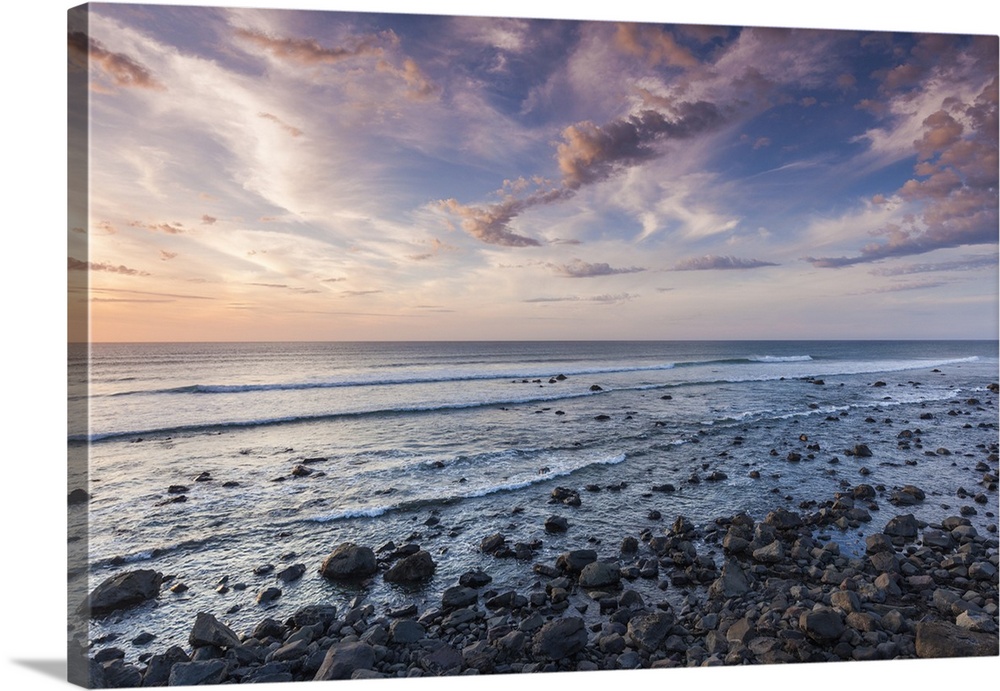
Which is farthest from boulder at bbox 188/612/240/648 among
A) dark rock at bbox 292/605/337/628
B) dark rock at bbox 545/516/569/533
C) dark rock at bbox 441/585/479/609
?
dark rock at bbox 545/516/569/533

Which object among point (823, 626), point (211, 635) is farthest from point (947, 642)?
point (211, 635)

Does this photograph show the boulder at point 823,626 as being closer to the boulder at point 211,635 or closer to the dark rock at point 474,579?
the dark rock at point 474,579

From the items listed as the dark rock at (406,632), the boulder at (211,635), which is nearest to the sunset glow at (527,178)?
the boulder at (211,635)

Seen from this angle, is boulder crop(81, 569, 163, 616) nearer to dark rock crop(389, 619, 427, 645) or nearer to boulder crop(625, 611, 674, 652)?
dark rock crop(389, 619, 427, 645)

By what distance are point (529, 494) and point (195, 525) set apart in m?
3.75

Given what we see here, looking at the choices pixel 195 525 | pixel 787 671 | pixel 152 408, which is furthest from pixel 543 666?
pixel 152 408

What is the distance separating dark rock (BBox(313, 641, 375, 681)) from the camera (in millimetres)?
3342

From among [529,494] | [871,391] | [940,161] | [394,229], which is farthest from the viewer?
[871,391]

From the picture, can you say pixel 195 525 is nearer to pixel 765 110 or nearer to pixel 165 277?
pixel 165 277

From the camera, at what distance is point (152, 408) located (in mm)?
11453

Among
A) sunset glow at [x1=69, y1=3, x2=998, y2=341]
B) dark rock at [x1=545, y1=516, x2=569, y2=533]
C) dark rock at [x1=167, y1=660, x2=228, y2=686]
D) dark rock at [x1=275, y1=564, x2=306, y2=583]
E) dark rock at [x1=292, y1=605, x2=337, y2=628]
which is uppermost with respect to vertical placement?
sunset glow at [x1=69, y1=3, x2=998, y2=341]

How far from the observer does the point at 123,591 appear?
4.02 m

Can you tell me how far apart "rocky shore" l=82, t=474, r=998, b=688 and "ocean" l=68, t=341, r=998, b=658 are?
0.20 m

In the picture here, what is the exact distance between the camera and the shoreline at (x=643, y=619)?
11.3 feet
